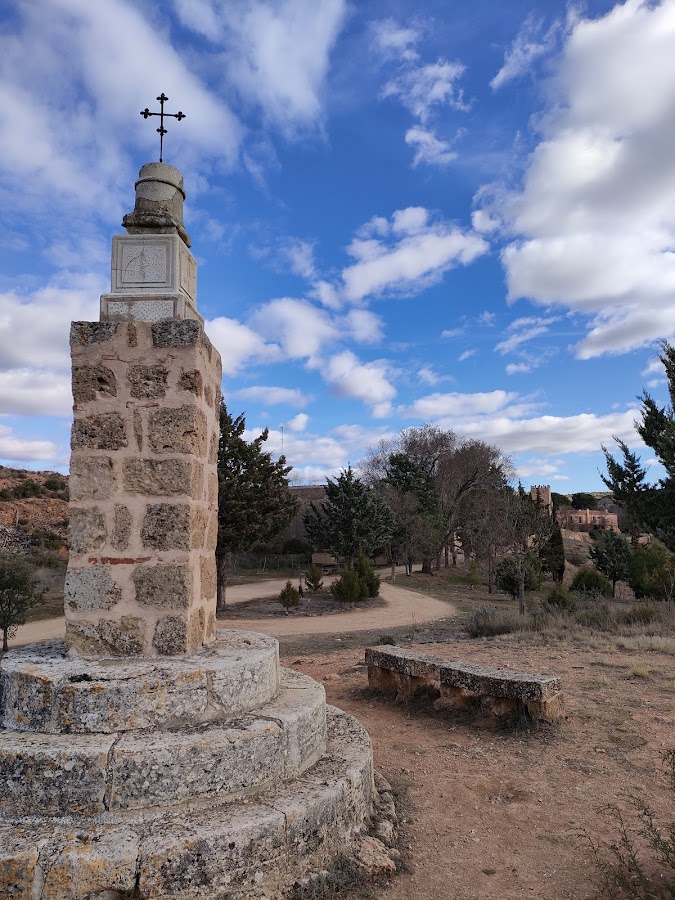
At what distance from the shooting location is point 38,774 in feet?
8.70

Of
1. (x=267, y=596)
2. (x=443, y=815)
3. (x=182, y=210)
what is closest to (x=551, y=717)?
(x=443, y=815)

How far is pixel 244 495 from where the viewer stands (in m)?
17.9

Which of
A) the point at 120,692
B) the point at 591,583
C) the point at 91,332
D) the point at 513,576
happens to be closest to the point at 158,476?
the point at 91,332

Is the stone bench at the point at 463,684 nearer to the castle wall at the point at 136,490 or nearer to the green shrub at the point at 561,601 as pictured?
the castle wall at the point at 136,490

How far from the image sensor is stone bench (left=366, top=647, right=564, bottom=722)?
525 centimetres

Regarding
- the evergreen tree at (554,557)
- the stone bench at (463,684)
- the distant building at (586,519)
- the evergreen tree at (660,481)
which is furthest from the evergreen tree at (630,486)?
the distant building at (586,519)

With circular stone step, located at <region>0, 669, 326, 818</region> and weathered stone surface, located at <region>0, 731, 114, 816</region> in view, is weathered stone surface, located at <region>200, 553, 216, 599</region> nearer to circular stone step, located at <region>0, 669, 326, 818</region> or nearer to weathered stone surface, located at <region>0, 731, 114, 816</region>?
circular stone step, located at <region>0, 669, 326, 818</region>

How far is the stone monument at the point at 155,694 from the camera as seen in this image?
251 cm

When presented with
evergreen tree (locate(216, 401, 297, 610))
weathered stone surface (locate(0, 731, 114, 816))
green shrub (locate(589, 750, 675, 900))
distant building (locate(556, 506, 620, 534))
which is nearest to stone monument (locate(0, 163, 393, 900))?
weathered stone surface (locate(0, 731, 114, 816))

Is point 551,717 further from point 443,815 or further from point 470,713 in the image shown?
point 443,815

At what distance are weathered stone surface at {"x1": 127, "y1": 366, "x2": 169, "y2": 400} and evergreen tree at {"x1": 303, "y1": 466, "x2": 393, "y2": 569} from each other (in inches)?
828

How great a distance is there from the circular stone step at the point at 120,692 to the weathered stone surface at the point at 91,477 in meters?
0.90

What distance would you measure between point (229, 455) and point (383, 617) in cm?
660

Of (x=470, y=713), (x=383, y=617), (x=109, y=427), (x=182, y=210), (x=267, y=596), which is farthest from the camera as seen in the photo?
(x=267, y=596)
